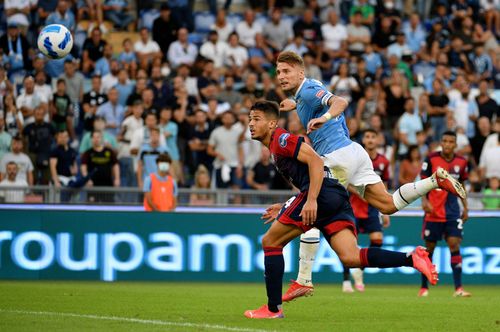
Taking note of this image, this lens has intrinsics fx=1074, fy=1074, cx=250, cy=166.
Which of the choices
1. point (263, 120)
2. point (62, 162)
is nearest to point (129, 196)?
point (62, 162)

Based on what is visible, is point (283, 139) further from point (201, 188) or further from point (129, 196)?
point (201, 188)

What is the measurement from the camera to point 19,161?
19547mm

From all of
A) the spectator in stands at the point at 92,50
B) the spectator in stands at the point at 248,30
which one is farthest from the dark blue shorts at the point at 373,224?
the spectator in stands at the point at 248,30

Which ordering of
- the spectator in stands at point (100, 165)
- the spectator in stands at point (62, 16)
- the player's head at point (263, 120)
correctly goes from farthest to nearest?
the spectator in stands at point (62, 16) → the spectator in stands at point (100, 165) → the player's head at point (263, 120)

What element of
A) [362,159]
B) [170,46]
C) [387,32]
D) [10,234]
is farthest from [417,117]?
[362,159]

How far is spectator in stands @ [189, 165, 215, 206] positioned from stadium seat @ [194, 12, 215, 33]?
5.69 m

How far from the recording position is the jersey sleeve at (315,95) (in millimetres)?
10984

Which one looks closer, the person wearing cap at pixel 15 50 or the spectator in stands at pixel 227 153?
the spectator in stands at pixel 227 153

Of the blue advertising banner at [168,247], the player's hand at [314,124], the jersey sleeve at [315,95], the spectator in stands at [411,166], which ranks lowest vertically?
the blue advertising banner at [168,247]

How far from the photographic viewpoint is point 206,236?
1850 cm

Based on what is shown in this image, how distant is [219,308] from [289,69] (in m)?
2.92

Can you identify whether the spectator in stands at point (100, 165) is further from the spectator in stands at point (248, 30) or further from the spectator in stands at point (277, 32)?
the spectator in stands at point (277, 32)

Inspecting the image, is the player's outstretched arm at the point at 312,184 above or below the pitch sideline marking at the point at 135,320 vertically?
above

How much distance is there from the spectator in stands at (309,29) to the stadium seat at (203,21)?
206 centimetres
